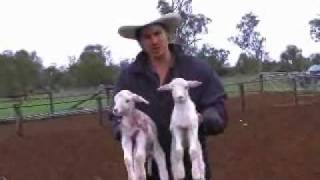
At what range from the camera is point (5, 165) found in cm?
1491

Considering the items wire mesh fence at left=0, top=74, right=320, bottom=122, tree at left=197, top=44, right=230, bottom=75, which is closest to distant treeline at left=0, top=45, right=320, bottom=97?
tree at left=197, top=44, right=230, bottom=75

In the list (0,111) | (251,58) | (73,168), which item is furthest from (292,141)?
(251,58)

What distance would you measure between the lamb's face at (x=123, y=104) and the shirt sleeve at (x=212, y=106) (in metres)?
0.35

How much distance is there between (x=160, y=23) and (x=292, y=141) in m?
11.7

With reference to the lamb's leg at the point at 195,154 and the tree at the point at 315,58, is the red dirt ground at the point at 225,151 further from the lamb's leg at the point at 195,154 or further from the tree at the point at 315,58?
the tree at the point at 315,58

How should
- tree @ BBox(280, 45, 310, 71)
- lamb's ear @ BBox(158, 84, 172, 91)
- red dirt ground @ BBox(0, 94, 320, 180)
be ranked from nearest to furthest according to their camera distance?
lamb's ear @ BBox(158, 84, 172, 91) < red dirt ground @ BBox(0, 94, 320, 180) < tree @ BBox(280, 45, 310, 71)

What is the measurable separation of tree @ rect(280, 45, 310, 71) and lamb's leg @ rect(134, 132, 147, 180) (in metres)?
66.8

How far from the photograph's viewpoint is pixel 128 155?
3156mm

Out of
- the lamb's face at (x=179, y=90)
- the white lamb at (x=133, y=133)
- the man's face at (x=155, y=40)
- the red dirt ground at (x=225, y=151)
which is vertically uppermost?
the man's face at (x=155, y=40)

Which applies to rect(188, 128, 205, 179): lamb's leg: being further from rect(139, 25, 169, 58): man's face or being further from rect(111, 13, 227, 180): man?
rect(139, 25, 169, 58): man's face

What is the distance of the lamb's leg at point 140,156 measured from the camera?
3182 mm

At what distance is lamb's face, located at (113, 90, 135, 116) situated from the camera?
3.19 meters

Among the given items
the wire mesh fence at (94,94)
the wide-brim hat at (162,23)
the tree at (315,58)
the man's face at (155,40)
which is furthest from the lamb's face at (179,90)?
the tree at (315,58)

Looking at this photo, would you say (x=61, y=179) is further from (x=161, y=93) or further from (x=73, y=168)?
(x=161, y=93)
